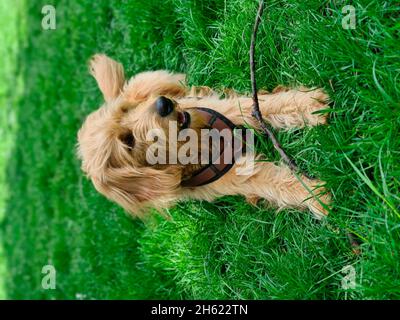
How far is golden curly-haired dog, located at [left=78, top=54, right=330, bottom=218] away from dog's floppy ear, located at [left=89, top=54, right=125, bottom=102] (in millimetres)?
119

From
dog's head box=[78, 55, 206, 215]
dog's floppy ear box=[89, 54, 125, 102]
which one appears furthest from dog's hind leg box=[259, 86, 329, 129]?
dog's floppy ear box=[89, 54, 125, 102]

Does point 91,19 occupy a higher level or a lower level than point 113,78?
higher

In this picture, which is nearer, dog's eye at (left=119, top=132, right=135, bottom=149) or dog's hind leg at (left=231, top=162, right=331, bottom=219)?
dog's hind leg at (left=231, top=162, right=331, bottom=219)

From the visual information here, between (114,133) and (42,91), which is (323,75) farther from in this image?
(42,91)

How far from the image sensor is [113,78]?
398 centimetres

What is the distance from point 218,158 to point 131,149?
0.56m

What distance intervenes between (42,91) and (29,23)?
1301mm

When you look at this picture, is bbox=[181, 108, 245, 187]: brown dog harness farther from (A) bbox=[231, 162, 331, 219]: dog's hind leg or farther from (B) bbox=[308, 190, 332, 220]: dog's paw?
(B) bbox=[308, 190, 332, 220]: dog's paw

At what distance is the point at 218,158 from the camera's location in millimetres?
3547

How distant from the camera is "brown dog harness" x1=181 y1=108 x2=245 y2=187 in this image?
3535 millimetres

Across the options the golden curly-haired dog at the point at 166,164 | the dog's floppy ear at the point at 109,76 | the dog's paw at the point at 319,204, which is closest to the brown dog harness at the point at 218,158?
the golden curly-haired dog at the point at 166,164

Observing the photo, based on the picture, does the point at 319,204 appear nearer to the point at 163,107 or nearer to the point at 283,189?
the point at 283,189

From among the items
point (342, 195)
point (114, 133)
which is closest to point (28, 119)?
point (114, 133)

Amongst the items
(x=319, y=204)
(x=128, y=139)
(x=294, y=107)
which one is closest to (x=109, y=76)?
(x=128, y=139)
